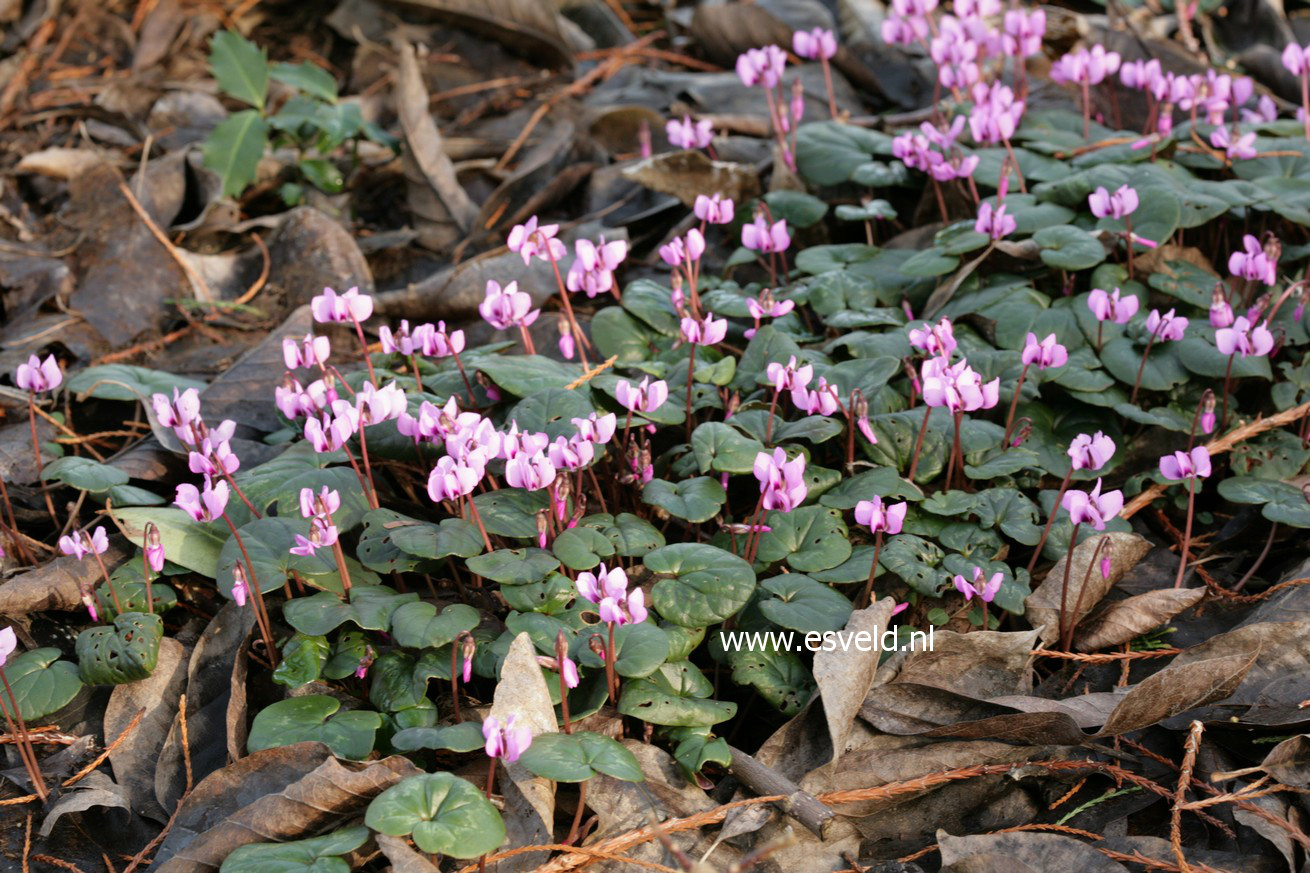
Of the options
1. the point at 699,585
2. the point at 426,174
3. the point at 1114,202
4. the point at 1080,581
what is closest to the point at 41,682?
the point at 699,585

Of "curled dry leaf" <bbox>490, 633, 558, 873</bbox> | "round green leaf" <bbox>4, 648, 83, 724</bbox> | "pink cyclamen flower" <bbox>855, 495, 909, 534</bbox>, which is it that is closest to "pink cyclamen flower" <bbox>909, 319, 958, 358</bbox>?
"pink cyclamen flower" <bbox>855, 495, 909, 534</bbox>

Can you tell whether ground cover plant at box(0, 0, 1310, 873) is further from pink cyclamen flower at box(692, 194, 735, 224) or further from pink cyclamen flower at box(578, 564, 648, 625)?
pink cyclamen flower at box(692, 194, 735, 224)

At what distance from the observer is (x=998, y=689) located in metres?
2.10

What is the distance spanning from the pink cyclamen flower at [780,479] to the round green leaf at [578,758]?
511 mm

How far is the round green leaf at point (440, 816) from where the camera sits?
5.33 ft

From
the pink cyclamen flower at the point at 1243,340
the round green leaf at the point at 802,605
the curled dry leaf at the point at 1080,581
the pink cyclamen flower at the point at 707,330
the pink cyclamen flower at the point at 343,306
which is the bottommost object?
the curled dry leaf at the point at 1080,581

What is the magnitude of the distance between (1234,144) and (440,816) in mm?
2838

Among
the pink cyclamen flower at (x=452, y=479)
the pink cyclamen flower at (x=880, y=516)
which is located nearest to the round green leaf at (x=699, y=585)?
the pink cyclamen flower at (x=880, y=516)

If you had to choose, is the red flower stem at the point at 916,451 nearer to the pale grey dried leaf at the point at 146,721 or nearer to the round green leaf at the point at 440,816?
the round green leaf at the point at 440,816

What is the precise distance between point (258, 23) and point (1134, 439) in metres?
4.22

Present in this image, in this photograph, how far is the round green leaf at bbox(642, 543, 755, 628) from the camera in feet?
6.57

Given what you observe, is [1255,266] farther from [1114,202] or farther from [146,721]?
[146,721]

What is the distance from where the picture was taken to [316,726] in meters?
1.94

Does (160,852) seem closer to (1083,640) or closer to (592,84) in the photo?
(1083,640)
